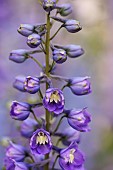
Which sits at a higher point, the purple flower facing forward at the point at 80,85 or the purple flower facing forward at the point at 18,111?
the purple flower facing forward at the point at 80,85

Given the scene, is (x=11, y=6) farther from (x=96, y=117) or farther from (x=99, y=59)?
(x=96, y=117)

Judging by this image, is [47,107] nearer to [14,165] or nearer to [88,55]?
[14,165]

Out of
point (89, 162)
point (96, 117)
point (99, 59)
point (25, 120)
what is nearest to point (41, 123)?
point (25, 120)

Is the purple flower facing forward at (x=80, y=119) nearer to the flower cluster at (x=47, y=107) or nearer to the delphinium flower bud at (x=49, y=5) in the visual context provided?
the flower cluster at (x=47, y=107)

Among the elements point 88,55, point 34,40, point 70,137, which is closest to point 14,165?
point 70,137

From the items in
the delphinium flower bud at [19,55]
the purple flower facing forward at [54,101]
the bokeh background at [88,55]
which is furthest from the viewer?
the bokeh background at [88,55]

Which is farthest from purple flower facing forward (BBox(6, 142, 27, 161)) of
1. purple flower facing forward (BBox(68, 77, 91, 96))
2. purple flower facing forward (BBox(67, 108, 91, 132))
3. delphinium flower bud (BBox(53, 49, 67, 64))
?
delphinium flower bud (BBox(53, 49, 67, 64))

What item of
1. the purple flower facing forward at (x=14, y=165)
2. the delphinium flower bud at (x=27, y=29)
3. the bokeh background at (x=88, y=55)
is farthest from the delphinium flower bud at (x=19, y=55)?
the bokeh background at (x=88, y=55)

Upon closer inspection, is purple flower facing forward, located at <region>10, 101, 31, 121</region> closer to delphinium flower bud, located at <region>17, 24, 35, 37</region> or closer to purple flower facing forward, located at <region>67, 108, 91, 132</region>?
purple flower facing forward, located at <region>67, 108, 91, 132</region>
